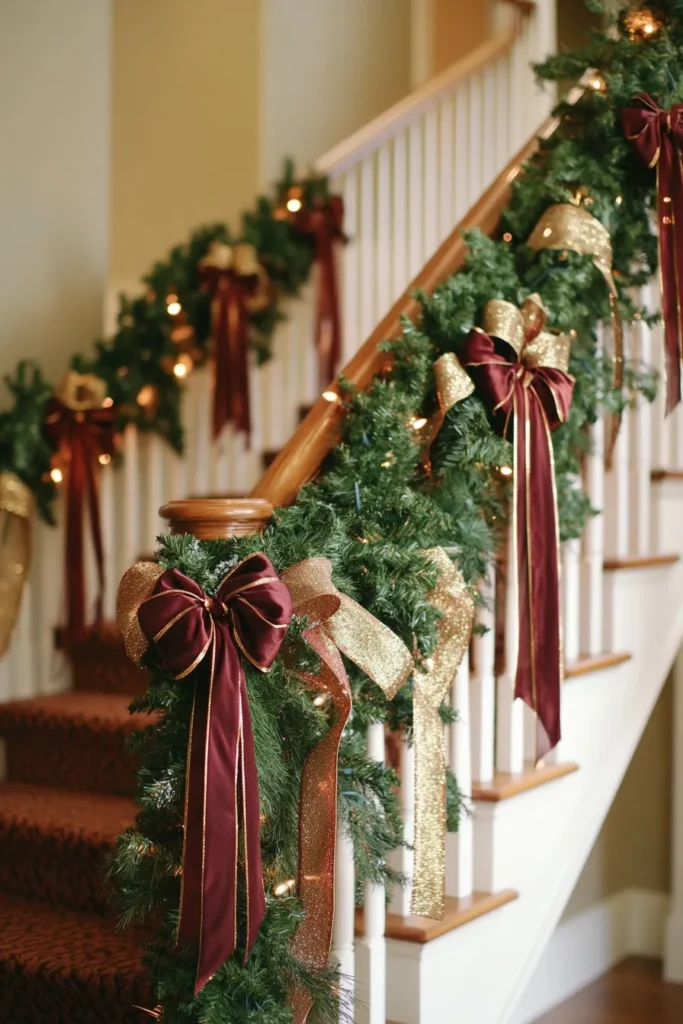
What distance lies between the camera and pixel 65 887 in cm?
254

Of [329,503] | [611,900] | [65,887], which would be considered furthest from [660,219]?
[611,900]

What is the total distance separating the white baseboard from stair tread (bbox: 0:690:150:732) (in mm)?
1765

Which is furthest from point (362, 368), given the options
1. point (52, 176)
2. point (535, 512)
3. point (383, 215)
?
point (383, 215)

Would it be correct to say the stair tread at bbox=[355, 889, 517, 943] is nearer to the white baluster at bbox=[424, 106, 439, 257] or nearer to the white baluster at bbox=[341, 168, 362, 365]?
the white baluster at bbox=[341, 168, 362, 365]

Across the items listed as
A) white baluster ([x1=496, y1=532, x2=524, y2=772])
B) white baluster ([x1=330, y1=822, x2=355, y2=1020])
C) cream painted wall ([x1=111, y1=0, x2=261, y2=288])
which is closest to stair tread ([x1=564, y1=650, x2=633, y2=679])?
white baluster ([x1=496, y1=532, x2=524, y2=772])

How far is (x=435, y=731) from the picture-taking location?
74.1 inches

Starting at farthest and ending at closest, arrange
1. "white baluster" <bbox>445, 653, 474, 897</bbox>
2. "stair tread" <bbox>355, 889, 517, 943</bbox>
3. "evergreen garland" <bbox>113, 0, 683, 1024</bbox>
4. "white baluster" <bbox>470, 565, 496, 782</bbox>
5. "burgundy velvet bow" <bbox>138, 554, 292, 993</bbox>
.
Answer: "white baluster" <bbox>470, 565, 496, 782</bbox> < "white baluster" <bbox>445, 653, 474, 897</bbox> < "stair tread" <bbox>355, 889, 517, 943</bbox> < "evergreen garland" <bbox>113, 0, 683, 1024</bbox> < "burgundy velvet bow" <bbox>138, 554, 292, 993</bbox>

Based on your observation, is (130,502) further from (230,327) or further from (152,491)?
(230,327)

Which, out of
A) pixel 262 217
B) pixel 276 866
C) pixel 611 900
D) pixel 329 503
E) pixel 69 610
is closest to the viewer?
pixel 276 866

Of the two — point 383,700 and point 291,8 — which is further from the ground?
point 291,8

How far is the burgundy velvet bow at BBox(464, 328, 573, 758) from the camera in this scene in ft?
6.80

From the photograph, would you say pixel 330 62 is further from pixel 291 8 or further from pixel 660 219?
pixel 660 219

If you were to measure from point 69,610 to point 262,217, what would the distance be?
1520mm

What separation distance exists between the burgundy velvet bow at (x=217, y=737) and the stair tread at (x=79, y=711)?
1.29 metres
